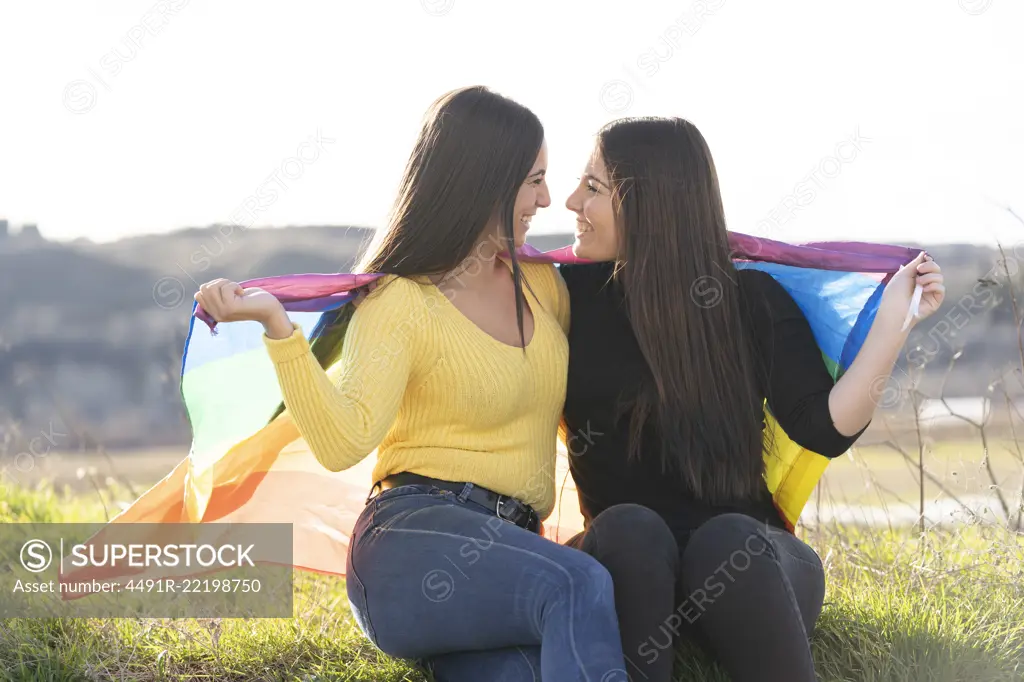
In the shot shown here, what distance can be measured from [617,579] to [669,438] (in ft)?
1.44

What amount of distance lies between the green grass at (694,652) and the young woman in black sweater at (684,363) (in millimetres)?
270

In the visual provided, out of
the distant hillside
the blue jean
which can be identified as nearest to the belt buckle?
the blue jean

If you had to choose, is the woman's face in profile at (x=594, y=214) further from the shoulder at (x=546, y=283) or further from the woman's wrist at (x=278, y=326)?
the woman's wrist at (x=278, y=326)

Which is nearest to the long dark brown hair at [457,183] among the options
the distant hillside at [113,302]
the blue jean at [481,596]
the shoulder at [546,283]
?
the shoulder at [546,283]

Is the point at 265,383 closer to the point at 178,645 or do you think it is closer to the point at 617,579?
the point at 178,645

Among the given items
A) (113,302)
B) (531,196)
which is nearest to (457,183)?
(531,196)

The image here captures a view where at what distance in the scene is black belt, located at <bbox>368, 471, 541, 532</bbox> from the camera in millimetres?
2422

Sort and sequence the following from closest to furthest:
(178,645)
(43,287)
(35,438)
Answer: (178,645) < (35,438) < (43,287)

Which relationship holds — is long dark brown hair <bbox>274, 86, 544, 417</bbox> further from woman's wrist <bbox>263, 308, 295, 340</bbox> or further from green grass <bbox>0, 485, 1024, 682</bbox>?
green grass <bbox>0, 485, 1024, 682</bbox>

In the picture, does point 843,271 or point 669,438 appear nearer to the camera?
point 669,438

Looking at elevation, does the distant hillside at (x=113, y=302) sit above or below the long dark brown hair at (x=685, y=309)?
below

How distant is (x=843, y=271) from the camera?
2844 mm

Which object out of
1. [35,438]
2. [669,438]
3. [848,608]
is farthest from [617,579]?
[35,438]

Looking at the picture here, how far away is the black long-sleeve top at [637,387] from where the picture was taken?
2.57 meters
